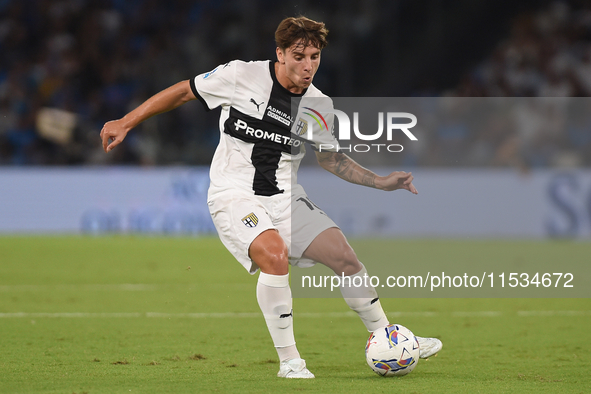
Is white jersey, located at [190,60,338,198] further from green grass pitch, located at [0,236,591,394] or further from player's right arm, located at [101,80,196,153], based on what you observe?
green grass pitch, located at [0,236,591,394]

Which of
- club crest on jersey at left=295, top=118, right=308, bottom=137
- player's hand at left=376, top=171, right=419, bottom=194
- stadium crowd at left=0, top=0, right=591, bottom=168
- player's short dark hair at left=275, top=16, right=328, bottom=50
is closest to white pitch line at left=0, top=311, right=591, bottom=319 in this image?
player's hand at left=376, top=171, right=419, bottom=194

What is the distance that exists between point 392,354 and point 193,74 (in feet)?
43.9

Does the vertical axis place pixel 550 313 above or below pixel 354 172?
below

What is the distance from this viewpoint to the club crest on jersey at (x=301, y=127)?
198 inches

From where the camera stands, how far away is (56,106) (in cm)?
1678

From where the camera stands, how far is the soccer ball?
4.61 m

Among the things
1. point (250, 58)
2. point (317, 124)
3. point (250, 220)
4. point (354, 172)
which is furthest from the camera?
point (250, 58)

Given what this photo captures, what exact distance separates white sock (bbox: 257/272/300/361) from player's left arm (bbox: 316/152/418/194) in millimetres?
914

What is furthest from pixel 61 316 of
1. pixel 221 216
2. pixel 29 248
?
pixel 29 248

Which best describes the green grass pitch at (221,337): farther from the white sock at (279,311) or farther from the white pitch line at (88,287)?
the white sock at (279,311)

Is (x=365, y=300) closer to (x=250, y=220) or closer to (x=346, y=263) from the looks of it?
(x=346, y=263)

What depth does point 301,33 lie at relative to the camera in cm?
464

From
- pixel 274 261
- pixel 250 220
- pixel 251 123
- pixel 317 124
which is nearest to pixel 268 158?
pixel 251 123

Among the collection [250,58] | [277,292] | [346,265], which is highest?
[250,58]
